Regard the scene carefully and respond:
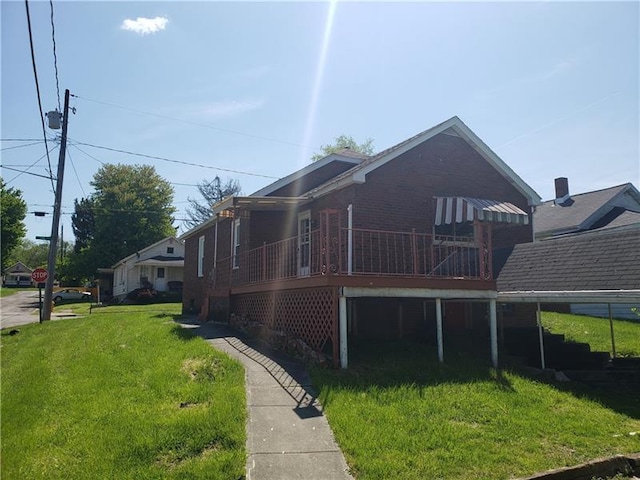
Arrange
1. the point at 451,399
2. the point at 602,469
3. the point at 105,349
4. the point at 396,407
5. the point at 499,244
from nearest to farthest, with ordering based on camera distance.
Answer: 1. the point at 602,469
2. the point at 396,407
3. the point at 451,399
4. the point at 105,349
5. the point at 499,244

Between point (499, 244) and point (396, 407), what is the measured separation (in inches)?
381

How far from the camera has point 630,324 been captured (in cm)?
1680

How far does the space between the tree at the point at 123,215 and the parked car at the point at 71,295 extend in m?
3.07

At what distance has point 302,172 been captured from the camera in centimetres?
1529

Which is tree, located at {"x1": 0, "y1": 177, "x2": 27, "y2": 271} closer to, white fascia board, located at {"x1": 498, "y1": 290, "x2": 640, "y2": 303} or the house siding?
the house siding

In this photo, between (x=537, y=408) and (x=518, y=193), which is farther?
(x=518, y=193)

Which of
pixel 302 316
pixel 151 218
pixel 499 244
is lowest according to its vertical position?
pixel 302 316

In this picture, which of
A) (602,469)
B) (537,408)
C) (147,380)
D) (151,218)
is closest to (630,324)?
(537,408)

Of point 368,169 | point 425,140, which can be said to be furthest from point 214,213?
point 425,140

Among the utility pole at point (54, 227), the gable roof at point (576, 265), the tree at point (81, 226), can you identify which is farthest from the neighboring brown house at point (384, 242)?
the tree at point (81, 226)

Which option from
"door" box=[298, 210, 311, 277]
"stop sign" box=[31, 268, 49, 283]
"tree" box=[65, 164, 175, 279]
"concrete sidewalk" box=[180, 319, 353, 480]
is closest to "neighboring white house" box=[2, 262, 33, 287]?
"tree" box=[65, 164, 175, 279]

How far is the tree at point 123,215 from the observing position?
49.2 m

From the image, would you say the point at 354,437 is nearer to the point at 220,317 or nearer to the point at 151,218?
the point at 220,317

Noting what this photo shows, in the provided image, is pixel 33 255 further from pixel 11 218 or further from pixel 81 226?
pixel 11 218
